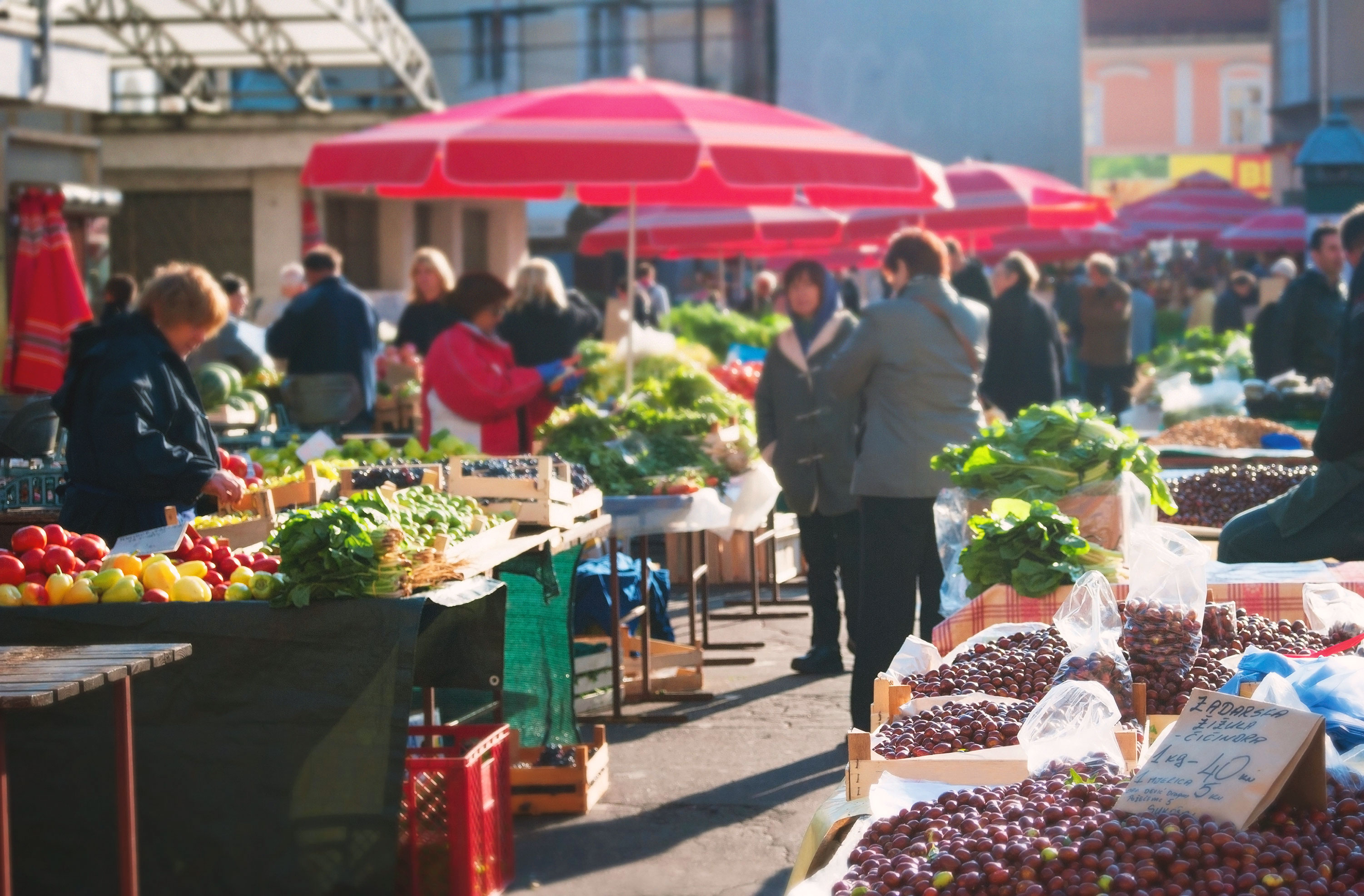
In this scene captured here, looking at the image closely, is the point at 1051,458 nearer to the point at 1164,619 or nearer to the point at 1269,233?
the point at 1164,619

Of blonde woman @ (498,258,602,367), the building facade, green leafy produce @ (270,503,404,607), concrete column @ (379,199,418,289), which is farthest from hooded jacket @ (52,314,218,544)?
the building facade

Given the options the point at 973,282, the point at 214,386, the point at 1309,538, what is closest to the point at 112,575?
the point at 1309,538

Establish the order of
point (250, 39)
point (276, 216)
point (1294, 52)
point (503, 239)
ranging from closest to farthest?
point (250, 39), point (276, 216), point (503, 239), point (1294, 52)

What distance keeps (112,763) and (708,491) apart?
3434 millimetres

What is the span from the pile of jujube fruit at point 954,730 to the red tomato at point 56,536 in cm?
252

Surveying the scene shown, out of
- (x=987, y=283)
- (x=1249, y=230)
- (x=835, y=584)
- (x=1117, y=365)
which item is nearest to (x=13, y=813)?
(x=835, y=584)

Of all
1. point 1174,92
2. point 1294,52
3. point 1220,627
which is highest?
point 1174,92

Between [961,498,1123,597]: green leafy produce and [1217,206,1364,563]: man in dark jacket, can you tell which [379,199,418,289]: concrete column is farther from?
[961,498,1123,597]: green leafy produce

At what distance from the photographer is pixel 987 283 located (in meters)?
12.6

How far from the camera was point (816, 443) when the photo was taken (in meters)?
7.69

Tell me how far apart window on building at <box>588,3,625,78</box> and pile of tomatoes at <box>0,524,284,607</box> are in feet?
99.3

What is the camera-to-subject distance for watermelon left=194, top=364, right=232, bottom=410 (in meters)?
9.49

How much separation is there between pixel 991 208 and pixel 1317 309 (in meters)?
4.77

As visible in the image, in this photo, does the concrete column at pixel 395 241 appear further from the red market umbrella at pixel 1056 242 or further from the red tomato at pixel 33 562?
the red tomato at pixel 33 562
